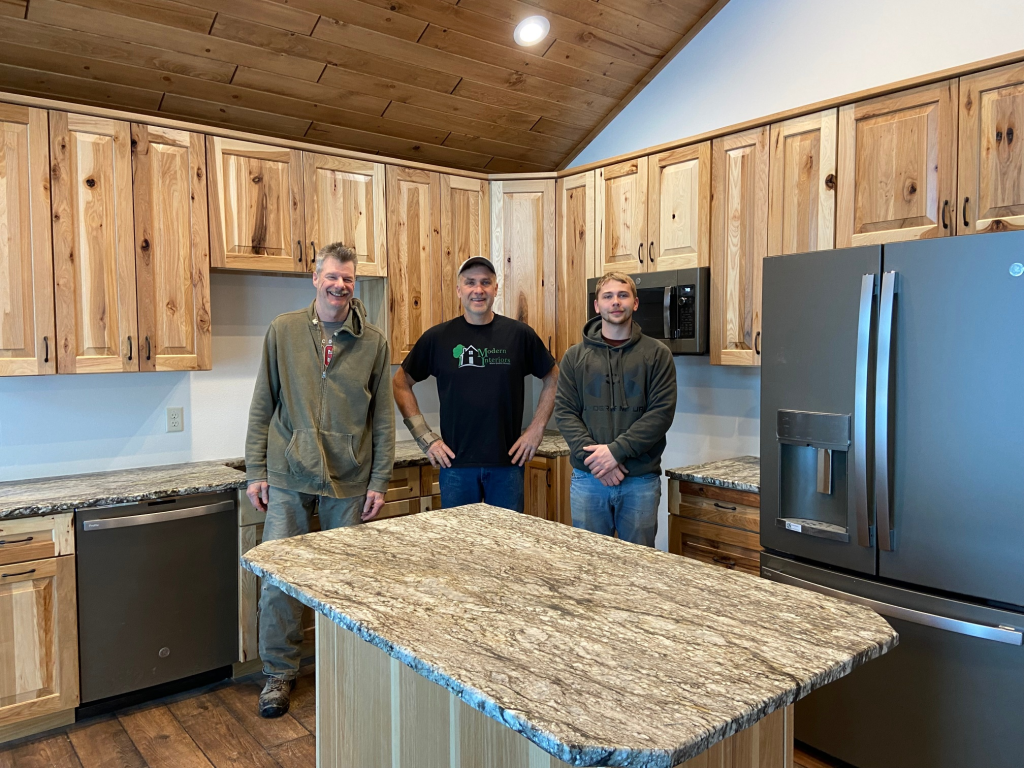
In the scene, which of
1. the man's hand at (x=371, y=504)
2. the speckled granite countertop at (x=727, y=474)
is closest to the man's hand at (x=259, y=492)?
the man's hand at (x=371, y=504)

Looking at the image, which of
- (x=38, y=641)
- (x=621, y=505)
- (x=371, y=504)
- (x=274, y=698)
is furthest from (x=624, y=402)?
(x=38, y=641)

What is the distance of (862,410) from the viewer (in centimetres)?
212

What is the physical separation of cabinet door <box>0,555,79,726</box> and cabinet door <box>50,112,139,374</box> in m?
0.75

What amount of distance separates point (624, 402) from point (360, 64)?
1846mm

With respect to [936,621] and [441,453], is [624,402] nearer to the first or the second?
[441,453]

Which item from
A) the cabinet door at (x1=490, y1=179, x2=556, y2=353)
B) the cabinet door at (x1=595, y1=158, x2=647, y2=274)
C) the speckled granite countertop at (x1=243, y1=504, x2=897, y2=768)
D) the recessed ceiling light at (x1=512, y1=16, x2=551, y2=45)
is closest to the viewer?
the speckled granite countertop at (x1=243, y1=504, x2=897, y2=768)

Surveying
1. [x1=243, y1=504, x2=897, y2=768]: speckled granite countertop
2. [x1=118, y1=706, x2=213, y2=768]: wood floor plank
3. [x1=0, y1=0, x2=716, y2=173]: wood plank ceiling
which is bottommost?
[x1=118, y1=706, x2=213, y2=768]: wood floor plank

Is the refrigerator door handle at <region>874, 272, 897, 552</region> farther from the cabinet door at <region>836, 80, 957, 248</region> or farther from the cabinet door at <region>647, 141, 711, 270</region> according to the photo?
the cabinet door at <region>647, 141, 711, 270</region>

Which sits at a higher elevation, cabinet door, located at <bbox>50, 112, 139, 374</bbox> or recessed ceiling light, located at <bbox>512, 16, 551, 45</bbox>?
recessed ceiling light, located at <bbox>512, 16, 551, 45</bbox>

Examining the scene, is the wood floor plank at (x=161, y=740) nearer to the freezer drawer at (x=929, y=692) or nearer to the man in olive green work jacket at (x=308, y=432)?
the man in olive green work jacket at (x=308, y=432)

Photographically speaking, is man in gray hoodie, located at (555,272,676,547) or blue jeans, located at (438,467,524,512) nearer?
man in gray hoodie, located at (555,272,676,547)

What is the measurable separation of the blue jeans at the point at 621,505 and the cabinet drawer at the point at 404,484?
2.97 feet

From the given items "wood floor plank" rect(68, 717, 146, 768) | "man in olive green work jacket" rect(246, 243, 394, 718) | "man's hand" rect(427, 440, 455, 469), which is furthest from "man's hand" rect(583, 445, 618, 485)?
"wood floor plank" rect(68, 717, 146, 768)

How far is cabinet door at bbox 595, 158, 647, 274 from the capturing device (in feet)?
11.3
